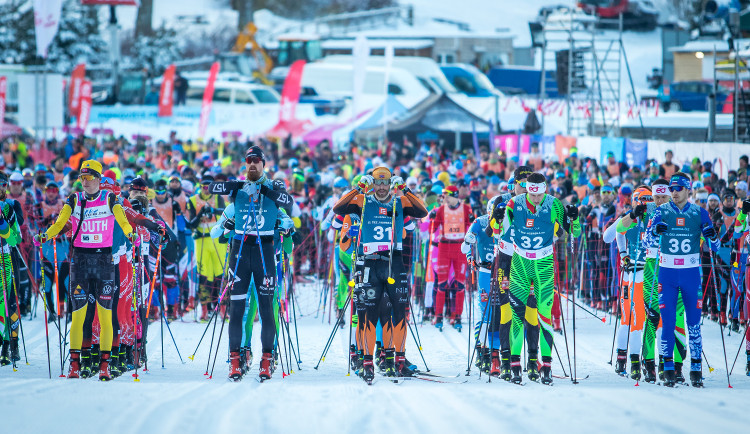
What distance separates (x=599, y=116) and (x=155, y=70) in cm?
3691

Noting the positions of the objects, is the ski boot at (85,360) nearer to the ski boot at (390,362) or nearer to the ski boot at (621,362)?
the ski boot at (390,362)

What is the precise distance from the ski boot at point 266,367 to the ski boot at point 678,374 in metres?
3.46

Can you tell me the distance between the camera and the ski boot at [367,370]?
8469 millimetres

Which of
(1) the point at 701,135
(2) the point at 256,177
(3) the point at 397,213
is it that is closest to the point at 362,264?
(3) the point at 397,213

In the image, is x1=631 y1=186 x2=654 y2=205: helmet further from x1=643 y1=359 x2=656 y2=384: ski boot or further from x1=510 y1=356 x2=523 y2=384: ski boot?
x1=510 y1=356 x2=523 y2=384: ski boot

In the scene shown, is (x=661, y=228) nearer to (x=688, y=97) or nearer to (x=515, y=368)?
(x=515, y=368)

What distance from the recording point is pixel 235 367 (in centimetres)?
848

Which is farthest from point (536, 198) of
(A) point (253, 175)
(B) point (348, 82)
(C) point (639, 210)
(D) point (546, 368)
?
(B) point (348, 82)

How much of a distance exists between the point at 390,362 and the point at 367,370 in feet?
1.14

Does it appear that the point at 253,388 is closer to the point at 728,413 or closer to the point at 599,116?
the point at 728,413

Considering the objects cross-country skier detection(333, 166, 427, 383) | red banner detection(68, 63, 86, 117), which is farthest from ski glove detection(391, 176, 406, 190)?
red banner detection(68, 63, 86, 117)

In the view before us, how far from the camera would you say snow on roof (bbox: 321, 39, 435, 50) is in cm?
5359

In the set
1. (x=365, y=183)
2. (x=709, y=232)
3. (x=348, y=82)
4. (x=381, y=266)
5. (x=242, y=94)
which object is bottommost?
(x=381, y=266)

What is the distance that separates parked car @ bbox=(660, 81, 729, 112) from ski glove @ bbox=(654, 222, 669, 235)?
2418 cm
